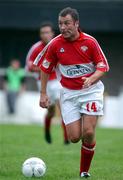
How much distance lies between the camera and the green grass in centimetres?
1025

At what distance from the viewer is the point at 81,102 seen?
9.85 meters

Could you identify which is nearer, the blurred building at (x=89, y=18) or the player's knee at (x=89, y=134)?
the player's knee at (x=89, y=134)

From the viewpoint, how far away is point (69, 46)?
9844 mm

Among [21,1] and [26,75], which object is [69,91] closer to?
[26,75]

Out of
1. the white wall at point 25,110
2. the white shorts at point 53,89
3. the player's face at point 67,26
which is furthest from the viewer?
the white wall at point 25,110

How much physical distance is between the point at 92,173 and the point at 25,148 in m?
3.79

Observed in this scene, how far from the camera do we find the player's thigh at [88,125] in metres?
9.66

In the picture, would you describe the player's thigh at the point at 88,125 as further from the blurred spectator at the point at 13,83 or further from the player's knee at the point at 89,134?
the blurred spectator at the point at 13,83

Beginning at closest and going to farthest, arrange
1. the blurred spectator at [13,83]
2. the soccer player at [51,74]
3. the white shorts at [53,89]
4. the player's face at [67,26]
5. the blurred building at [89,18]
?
the player's face at [67,26] < the soccer player at [51,74] < the white shorts at [53,89] < the blurred spectator at [13,83] < the blurred building at [89,18]

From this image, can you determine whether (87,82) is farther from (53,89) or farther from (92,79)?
(53,89)

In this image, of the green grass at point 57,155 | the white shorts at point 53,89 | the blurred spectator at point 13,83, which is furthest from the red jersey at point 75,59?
the blurred spectator at point 13,83

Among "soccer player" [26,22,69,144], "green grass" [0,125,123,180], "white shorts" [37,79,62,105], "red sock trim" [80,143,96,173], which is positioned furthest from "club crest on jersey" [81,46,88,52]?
"white shorts" [37,79,62,105]

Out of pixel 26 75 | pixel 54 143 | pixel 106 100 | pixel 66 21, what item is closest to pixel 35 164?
pixel 66 21

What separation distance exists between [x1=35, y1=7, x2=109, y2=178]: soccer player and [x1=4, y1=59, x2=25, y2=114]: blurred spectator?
45.7 ft
